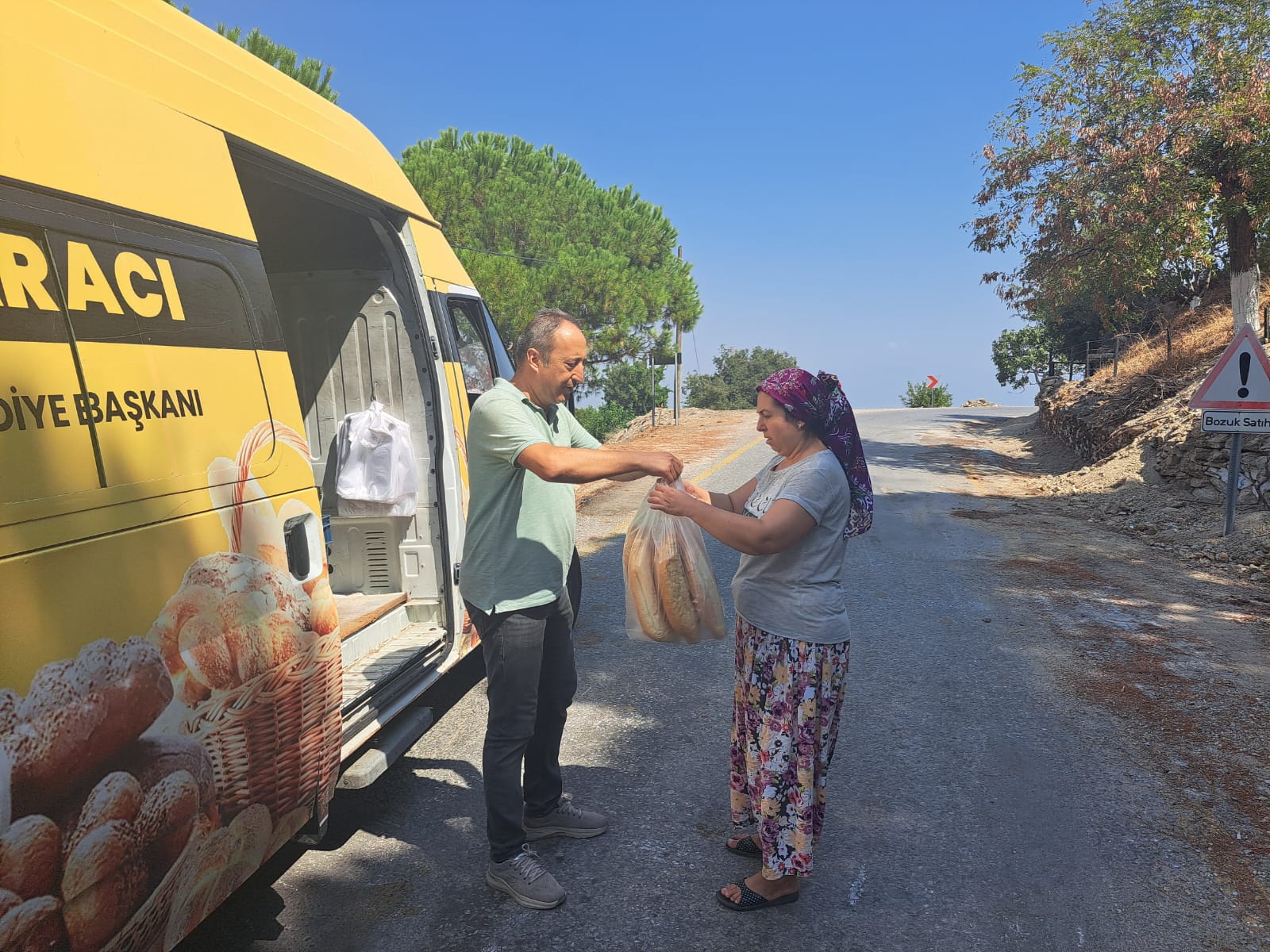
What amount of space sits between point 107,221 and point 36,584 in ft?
3.25

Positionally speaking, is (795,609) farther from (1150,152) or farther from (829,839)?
(1150,152)

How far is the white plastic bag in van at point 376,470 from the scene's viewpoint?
482cm

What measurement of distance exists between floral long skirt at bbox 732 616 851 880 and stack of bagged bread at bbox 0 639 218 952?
1.76 metres

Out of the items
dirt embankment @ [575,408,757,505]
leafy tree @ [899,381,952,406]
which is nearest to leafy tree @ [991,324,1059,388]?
leafy tree @ [899,381,952,406]

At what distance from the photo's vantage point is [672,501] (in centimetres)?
288

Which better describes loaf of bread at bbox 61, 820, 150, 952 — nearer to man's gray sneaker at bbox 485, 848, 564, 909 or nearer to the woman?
man's gray sneaker at bbox 485, 848, 564, 909

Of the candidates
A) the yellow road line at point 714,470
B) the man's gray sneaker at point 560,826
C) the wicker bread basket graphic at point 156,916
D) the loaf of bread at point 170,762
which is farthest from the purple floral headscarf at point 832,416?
the yellow road line at point 714,470

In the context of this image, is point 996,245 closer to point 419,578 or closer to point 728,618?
point 728,618

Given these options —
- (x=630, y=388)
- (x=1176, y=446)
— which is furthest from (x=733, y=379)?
(x=1176, y=446)

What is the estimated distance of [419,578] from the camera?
497cm

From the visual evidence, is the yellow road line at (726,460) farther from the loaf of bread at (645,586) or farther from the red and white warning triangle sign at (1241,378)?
the loaf of bread at (645,586)

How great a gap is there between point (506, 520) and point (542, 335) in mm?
670

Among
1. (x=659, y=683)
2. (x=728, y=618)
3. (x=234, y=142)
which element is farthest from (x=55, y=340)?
(x=728, y=618)

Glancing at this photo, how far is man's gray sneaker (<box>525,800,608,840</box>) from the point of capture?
349cm
